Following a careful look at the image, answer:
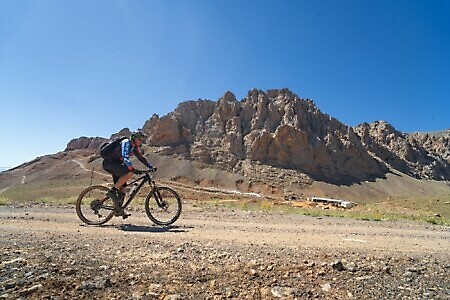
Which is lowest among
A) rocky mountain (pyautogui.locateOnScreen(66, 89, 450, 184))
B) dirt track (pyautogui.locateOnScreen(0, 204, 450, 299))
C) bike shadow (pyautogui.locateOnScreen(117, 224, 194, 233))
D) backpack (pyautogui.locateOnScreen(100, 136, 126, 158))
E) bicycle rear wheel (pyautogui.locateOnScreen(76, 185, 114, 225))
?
dirt track (pyautogui.locateOnScreen(0, 204, 450, 299))

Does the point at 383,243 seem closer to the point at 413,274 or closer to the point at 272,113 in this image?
the point at 413,274

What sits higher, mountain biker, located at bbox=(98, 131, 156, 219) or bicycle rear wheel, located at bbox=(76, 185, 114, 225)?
mountain biker, located at bbox=(98, 131, 156, 219)

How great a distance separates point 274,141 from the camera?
122 meters

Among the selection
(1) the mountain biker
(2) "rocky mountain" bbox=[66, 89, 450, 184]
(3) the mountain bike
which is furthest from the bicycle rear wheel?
(2) "rocky mountain" bbox=[66, 89, 450, 184]

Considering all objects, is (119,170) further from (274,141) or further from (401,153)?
(401,153)

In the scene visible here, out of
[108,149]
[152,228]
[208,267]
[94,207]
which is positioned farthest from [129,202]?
[208,267]

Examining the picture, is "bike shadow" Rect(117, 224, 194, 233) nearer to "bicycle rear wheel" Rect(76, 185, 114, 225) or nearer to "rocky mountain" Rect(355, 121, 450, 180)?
"bicycle rear wheel" Rect(76, 185, 114, 225)

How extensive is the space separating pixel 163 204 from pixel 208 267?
16.9 feet

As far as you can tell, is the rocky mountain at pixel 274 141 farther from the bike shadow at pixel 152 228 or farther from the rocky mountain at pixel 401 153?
the bike shadow at pixel 152 228

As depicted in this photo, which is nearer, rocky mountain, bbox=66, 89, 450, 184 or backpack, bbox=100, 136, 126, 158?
backpack, bbox=100, 136, 126, 158

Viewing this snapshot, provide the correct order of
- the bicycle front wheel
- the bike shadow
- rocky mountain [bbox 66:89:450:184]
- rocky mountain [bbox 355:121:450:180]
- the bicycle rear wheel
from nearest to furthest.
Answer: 1. the bike shadow
2. the bicycle rear wheel
3. the bicycle front wheel
4. rocky mountain [bbox 66:89:450:184]
5. rocky mountain [bbox 355:121:450:180]

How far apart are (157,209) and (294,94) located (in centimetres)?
14505

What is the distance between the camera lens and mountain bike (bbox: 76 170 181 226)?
8.69 meters

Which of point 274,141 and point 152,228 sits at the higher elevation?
point 274,141
